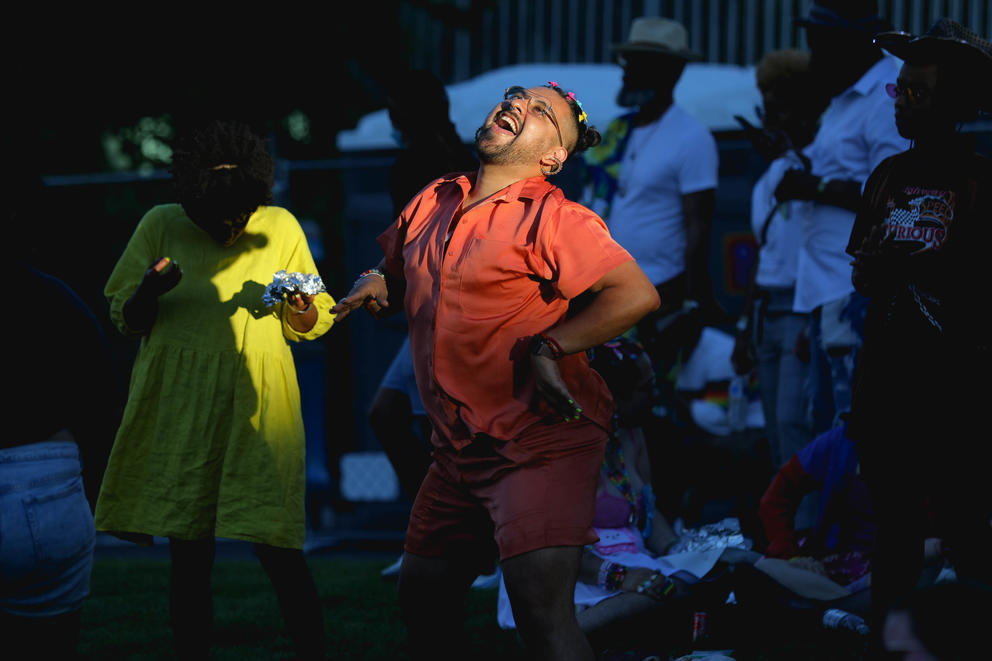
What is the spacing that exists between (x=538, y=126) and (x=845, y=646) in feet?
8.10

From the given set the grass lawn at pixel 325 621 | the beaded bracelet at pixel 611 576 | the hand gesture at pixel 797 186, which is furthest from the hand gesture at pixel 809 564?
the hand gesture at pixel 797 186

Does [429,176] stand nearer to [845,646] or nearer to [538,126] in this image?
[538,126]

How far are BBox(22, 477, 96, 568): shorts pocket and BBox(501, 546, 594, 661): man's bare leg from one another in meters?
1.10

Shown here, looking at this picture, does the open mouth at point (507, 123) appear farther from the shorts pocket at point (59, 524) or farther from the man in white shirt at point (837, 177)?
the man in white shirt at point (837, 177)

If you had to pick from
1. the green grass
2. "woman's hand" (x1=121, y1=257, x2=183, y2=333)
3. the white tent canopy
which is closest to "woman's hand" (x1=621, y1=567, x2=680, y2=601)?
the green grass

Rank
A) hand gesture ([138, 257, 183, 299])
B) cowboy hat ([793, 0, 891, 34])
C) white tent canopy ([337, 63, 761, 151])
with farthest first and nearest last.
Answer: white tent canopy ([337, 63, 761, 151]), cowboy hat ([793, 0, 891, 34]), hand gesture ([138, 257, 183, 299])

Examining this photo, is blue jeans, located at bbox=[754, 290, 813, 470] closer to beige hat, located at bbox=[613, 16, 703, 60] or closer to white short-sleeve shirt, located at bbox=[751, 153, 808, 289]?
white short-sleeve shirt, located at bbox=[751, 153, 808, 289]

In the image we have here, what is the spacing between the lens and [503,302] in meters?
3.32

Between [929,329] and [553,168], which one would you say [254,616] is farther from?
[929,329]

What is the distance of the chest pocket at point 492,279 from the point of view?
10.8 feet

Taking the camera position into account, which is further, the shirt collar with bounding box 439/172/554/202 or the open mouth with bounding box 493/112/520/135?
the open mouth with bounding box 493/112/520/135

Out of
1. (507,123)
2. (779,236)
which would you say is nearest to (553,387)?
(507,123)

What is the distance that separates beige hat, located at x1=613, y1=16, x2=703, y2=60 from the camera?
20.4ft

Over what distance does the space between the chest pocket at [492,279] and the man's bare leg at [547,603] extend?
641mm
